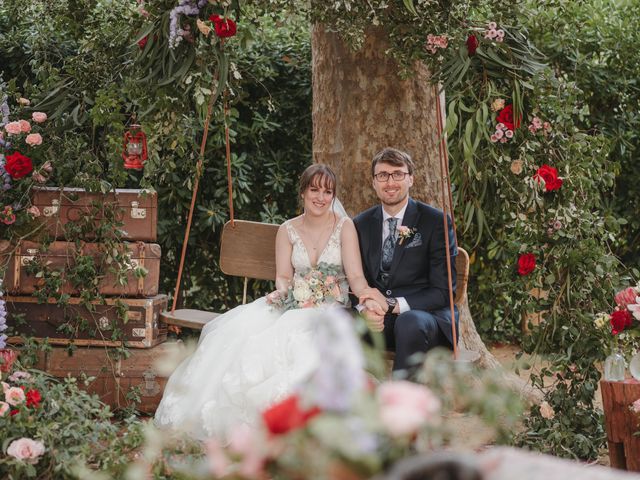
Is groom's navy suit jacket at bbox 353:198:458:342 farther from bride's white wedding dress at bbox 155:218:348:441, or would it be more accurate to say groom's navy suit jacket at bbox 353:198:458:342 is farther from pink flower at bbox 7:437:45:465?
pink flower at bbox 7:437:45:465

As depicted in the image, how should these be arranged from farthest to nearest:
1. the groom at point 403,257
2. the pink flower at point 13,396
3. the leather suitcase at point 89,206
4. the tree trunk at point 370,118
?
1. the tree trunk at point 370,118
2. the leather suitcase at point 89,206
3. the groom at point 403,257
4. the pink flower at point 13,396

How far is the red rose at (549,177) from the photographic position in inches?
161

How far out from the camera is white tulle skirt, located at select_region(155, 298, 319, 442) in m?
3.75

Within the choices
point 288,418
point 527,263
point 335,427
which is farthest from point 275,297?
point 335,427

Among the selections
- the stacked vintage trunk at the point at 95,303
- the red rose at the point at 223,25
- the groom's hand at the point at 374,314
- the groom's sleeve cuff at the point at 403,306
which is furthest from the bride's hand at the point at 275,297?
the red rose at the point at 223,25

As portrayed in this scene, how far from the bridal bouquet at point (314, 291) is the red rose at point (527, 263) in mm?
916

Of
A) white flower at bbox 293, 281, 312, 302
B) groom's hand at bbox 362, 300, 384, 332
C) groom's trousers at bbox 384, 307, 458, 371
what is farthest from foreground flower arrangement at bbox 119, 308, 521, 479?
white flower at bbox 293, 281, 312, 302

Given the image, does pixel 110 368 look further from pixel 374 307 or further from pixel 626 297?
pixel 626 297

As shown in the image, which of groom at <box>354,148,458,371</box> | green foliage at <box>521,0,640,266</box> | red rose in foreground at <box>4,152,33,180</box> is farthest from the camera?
green foliage at <box>521,0,640,266</box>

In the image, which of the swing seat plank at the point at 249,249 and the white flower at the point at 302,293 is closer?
the white flower at the point at 302,293

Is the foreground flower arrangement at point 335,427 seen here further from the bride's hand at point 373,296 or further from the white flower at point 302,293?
the white flower at point 302,293

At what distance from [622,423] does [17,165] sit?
3.34m

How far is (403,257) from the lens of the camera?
13.7 feet

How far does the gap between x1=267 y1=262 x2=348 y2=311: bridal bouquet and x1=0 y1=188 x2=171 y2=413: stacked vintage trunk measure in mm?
837
